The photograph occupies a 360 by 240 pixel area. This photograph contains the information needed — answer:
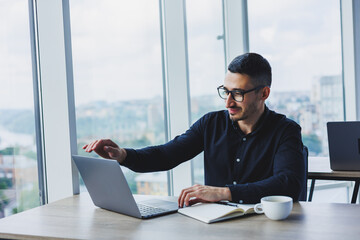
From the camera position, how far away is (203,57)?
3576 millimetres

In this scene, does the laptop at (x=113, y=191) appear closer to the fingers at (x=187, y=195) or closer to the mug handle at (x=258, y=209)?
the fingers at (x=187, y=195)

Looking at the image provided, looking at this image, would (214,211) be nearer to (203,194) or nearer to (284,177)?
(203,194)

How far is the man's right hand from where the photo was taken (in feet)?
5.80

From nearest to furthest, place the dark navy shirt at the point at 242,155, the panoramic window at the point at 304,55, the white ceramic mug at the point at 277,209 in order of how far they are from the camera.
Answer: the white ceramic mug at the point at 277,209 < the dark navy shirt at the point at 242,155 < the panoramic window at the point at 304,55

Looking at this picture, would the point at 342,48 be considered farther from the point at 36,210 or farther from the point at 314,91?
the point at 36,210

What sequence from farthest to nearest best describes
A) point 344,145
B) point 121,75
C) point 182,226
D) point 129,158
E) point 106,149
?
point 121,75 < point 344,145 < point 129,158 < point 106,149 < point 182,226

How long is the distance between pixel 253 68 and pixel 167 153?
2.04ft

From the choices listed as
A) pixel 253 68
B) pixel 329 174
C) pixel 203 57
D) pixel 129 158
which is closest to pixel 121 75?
pixel 203 57

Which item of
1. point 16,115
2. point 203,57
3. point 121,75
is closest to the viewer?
point 16,115

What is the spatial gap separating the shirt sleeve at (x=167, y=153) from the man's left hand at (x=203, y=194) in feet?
1.53

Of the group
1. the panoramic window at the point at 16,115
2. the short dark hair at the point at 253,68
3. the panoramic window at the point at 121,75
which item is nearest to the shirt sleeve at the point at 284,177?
the short dark hair at the point at 253,68

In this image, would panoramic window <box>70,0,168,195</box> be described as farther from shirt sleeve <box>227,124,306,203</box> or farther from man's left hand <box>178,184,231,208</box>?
shirt sleeve <box>227,124,306,203</box>

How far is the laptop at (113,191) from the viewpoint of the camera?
1434mm

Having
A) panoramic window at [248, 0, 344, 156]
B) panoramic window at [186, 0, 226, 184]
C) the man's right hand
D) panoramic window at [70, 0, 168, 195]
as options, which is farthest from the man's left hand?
panoramic window at [248, 0, 344, 156]
